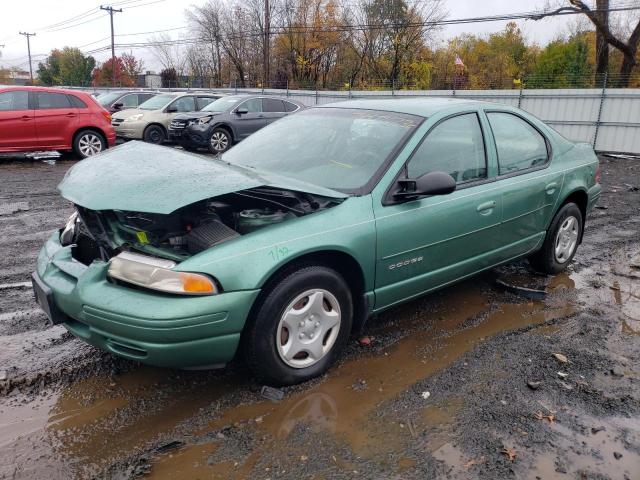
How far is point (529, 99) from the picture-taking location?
16875 millimetres

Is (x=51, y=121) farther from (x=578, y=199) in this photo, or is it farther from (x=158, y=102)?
(x=578, y=199)

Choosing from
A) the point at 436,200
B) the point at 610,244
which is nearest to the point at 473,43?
the point at 610,244

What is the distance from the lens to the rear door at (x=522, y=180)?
4.07m

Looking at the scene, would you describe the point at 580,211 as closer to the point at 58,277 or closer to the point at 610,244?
the point at 610,244

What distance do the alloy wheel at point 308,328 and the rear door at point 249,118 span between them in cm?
1114

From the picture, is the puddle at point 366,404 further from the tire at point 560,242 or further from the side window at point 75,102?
the side window at point 75,102

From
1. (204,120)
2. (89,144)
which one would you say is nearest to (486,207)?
(89,144)

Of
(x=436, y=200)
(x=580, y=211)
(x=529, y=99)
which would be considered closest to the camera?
(x=436, y=200)

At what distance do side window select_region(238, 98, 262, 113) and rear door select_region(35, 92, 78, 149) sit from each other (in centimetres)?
426

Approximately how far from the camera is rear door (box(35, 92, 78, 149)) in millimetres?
11078

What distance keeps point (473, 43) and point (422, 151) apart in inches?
1917

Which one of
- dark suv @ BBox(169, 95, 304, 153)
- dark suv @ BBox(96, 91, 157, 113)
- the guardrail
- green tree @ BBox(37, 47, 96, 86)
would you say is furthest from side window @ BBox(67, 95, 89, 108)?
green tree @ BBox(37, 47, 96, 86)

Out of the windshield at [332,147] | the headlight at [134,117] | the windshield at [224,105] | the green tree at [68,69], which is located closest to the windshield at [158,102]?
the headlight at [134,117]

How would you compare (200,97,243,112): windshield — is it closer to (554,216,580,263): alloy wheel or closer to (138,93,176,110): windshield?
(138,93,176,110): windshield
